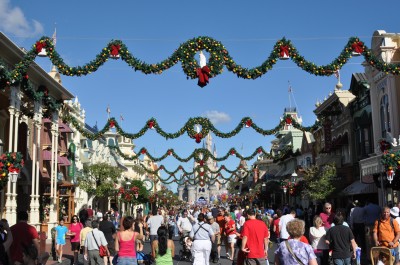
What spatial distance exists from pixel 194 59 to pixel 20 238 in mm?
9064

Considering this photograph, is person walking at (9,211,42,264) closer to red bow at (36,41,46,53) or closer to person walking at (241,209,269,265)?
person walking at (241,209,269,265)

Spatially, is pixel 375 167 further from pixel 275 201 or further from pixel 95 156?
pixel 275 201

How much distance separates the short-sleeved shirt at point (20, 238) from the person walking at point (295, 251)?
505 centimetres

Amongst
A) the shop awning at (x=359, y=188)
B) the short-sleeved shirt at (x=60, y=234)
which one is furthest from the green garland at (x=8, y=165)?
the shop awning at (x=359, y=188)

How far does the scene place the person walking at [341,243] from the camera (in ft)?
34.7

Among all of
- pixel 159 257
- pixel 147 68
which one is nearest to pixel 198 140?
pixel 147 68

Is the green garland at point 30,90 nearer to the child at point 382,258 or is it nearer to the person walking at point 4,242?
the person walking at point 4,242

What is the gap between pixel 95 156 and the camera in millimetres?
61781

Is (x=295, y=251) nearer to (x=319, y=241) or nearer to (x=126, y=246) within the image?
(x=126, y=246)

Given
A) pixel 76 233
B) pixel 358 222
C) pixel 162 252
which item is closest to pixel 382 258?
pixel 162 252

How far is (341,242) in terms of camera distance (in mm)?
10625

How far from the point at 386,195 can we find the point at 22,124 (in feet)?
72.1

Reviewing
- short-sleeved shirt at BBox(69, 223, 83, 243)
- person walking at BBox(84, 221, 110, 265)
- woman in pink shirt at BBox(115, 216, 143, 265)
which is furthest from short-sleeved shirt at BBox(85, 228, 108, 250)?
short-sleeved shirt at BBox(69, 223, 83, 243)

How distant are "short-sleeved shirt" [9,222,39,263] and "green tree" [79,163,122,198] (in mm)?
38983
